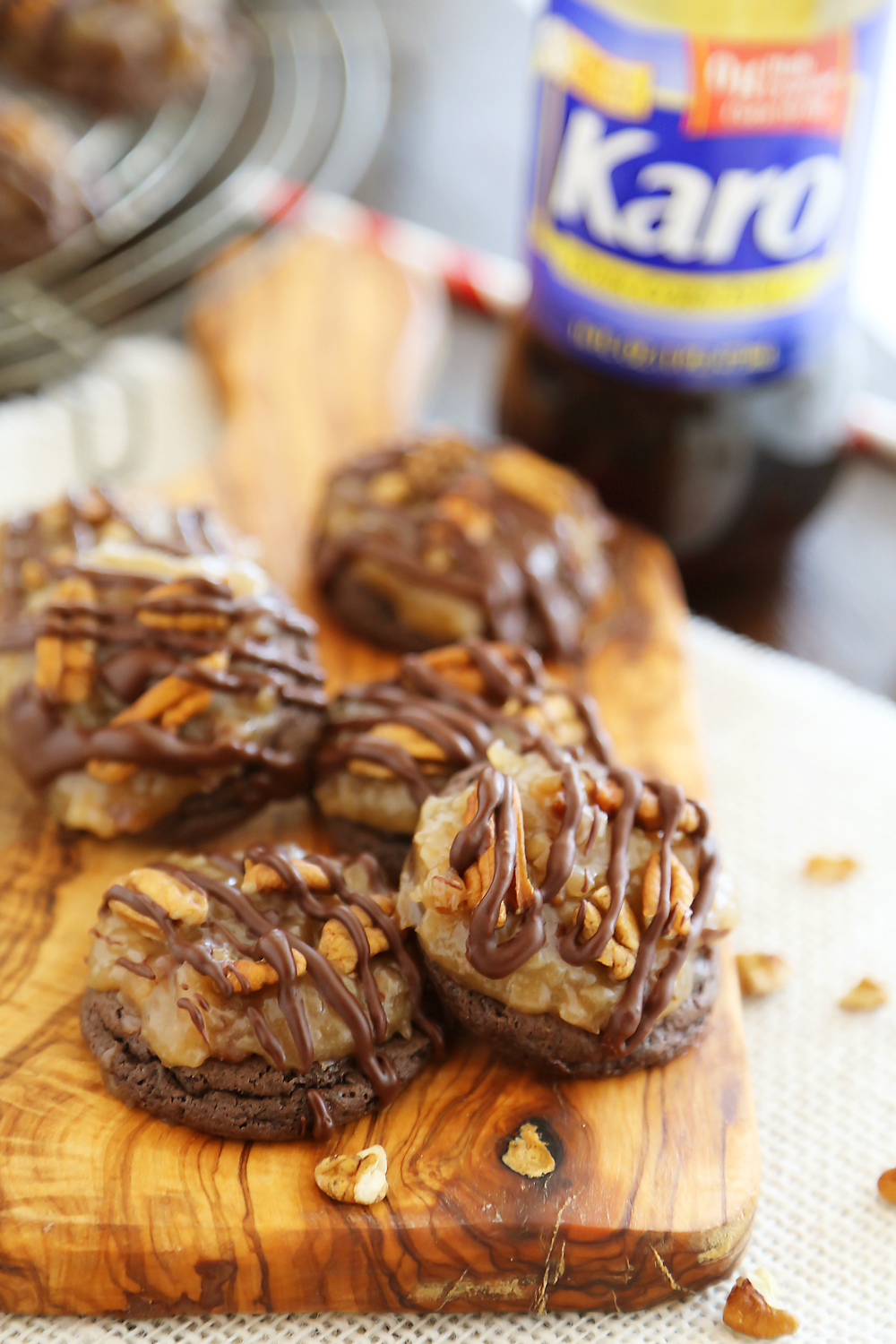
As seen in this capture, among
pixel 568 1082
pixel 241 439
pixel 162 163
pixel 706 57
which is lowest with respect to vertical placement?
pixel 568 1082

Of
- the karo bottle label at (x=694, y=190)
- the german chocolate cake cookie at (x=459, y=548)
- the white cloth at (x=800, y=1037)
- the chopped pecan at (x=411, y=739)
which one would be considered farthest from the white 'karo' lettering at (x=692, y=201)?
the chopped pecan at (x=411, y=739)

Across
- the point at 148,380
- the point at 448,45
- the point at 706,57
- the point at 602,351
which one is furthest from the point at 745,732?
the point at 448,45

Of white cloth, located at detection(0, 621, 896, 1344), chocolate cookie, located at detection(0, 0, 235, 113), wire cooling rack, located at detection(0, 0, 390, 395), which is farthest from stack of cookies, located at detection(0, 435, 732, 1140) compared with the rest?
chocolate cookie, located at detection(0, 0, 235, 113)

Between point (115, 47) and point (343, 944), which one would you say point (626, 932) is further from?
point (115, 47)

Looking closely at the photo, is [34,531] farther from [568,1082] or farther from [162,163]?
[162,163]

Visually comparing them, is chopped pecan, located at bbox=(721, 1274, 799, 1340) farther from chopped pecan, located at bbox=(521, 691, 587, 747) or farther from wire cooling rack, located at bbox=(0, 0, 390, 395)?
wire cooling rack, located at bbox=(0, 0, 390, 395)
